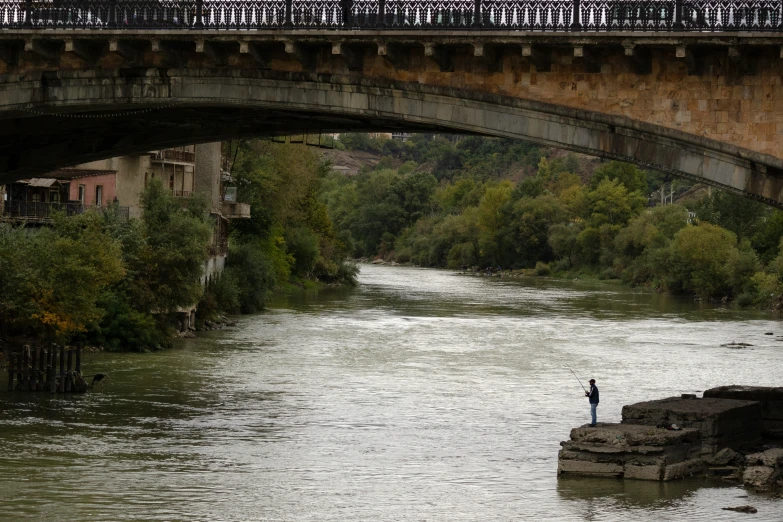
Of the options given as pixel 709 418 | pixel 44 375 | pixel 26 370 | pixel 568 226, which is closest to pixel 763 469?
pixel 709 418

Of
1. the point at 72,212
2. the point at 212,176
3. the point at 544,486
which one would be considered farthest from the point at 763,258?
the point at 544,486

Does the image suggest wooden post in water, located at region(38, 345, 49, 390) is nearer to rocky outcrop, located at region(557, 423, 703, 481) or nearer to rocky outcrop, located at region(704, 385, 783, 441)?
rocky outcrop, located at region(557, 423, 703, 481)

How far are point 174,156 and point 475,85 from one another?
3287 centimetres

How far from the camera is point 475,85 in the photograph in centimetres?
2267

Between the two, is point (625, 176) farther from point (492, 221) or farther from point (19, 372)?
point (19, 372)

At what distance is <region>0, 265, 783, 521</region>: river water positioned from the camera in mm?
20969

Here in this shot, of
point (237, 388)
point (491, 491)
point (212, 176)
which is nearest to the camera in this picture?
point (491, 491)

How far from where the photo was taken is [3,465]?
76.0 ft

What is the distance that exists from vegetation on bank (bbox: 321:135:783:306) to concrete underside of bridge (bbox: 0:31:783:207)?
4613cm

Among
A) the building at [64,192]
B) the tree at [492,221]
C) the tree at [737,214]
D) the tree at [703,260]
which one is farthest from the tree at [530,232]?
the building at [64,192]

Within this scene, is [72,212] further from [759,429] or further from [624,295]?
[624,295]

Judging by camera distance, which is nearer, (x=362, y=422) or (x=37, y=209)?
(x=362, y=422)

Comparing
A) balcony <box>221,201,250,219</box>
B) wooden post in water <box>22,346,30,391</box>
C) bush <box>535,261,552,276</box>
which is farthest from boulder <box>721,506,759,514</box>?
bush <box>535,261,552,276</box>

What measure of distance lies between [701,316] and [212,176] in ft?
74.4
